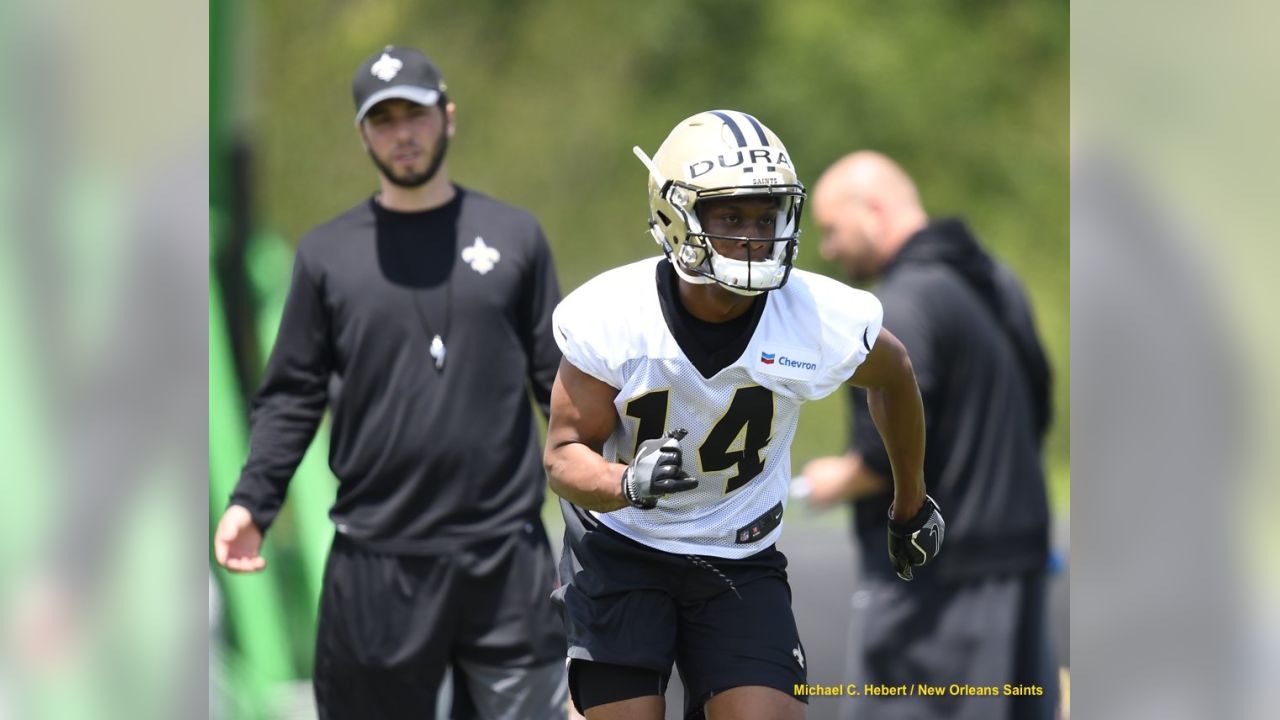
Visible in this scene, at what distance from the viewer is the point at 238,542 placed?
15.0 ft

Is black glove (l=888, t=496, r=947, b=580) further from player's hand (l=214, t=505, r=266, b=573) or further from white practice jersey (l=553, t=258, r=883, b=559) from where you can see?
player's hand (l=214, t=505, r=266, b=573)

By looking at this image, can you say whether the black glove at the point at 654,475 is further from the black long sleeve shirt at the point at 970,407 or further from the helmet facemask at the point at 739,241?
the black long sleeve shirt at the point at 970,407

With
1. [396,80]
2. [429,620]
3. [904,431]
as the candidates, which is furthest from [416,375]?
[904,431]

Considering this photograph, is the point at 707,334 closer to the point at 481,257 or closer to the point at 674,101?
the point at 481,257

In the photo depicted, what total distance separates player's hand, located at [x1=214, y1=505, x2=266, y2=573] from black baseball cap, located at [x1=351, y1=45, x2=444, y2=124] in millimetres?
1247

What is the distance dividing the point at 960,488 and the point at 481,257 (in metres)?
1.91

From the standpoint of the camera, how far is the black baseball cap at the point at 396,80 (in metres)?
4.54

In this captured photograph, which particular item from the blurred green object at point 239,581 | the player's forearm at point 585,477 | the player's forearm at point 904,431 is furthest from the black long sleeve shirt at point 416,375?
the player's forearm at point 904,431

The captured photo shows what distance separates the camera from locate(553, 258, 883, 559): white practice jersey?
3.57 m

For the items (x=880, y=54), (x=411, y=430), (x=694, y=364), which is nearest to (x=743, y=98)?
(x=880, y=54)

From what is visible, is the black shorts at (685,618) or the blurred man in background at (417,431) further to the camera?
the blurred man in background at (417,431)

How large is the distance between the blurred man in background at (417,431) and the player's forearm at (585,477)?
3.31 ft
